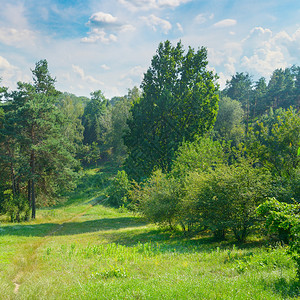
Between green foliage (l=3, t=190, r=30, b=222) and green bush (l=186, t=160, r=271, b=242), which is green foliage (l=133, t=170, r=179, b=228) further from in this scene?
green foliage (l=3, t=190, r=30, b=222)

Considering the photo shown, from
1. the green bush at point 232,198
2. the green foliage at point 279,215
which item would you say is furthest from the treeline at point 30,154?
the green foliage at point 279,215

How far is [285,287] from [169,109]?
2452 cm

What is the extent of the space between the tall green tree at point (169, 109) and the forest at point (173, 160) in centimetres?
12

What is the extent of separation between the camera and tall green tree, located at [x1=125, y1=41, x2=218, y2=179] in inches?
1161

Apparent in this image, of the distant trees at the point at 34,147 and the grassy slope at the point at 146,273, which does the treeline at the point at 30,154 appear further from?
the grassy slope at the point at 146,273

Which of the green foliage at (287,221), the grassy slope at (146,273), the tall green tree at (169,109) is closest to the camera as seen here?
the green foliage at (287,221)

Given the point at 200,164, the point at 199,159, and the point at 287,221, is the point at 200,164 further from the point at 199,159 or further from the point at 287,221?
the point at 287,221

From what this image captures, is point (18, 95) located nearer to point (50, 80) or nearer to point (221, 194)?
point (50, 80)

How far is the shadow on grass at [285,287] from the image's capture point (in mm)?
5944

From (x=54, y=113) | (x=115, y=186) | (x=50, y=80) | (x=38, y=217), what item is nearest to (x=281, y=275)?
(x=54, y=113)

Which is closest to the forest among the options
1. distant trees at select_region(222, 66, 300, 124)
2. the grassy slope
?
the grassy slope

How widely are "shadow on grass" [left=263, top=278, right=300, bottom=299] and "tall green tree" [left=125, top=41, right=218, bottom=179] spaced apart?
22517 mm

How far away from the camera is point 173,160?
82.9ft

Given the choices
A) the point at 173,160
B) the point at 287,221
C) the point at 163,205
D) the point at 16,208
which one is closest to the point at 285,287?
the point at 287,221
